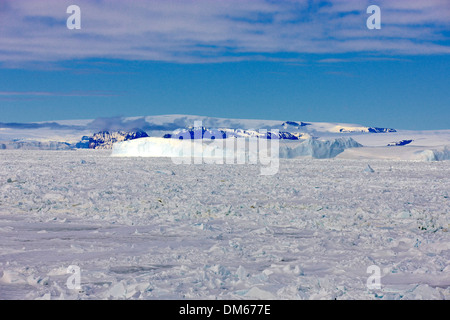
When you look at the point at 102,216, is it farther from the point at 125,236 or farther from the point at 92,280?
the point at 92,280

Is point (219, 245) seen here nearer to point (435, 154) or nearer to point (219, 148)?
point (219, 148)

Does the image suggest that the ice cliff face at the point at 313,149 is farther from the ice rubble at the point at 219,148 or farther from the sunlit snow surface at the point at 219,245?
the sunlit snow surface at the point at 219,245

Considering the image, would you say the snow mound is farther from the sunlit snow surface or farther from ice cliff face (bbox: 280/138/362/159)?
the sunlit snow surface

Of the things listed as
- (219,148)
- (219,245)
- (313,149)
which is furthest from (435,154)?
(219,245)

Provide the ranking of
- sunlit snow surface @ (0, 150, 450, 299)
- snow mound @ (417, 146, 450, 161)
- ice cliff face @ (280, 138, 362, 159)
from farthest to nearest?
1. ice cliff face @ (280, 138, 362, 159)
2. snow mound @ (417, 146, 450, 161)
3. sunlit snow surface @ (0, 150, 450, 299)

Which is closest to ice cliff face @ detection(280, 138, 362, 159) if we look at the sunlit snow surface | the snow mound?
the snow mound
